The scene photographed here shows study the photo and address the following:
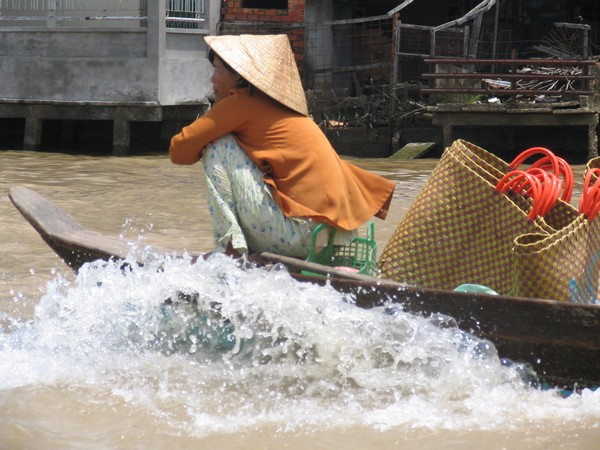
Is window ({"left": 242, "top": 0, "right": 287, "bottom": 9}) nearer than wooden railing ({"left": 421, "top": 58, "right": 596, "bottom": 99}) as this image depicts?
No

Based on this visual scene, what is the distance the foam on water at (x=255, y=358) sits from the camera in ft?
13.1

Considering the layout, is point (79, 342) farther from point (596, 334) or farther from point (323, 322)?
point (596, 334)

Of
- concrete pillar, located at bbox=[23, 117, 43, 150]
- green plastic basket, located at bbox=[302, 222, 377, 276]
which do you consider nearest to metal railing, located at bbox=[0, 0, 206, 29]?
concrete pillar, located at bbox=[23, 117, 43, 150]

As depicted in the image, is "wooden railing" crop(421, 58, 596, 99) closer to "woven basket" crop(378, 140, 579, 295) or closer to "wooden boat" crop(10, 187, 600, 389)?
"woven basket" crop(378, 140, 579, 295)

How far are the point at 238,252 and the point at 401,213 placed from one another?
15.5 feet

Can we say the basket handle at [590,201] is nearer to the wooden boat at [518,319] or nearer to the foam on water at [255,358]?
the wooden boat at [518,319]

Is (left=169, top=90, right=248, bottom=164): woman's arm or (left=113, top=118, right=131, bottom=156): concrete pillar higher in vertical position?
(left=169, top=90, right=248, bottom=164): woman's arm

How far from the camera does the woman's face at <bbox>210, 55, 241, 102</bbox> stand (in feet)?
15.3

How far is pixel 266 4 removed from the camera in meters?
16.1

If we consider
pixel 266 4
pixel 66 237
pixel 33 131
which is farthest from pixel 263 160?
pixel 266 4

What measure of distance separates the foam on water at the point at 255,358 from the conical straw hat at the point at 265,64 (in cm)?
81

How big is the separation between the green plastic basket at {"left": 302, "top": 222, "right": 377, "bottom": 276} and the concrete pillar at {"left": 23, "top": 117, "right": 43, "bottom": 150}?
31.9 ft

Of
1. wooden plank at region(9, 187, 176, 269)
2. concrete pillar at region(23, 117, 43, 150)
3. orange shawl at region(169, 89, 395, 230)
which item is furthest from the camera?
concrete pillar at region(23, 117, 43, 150)

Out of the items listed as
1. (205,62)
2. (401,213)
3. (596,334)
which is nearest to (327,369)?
(596,334)
